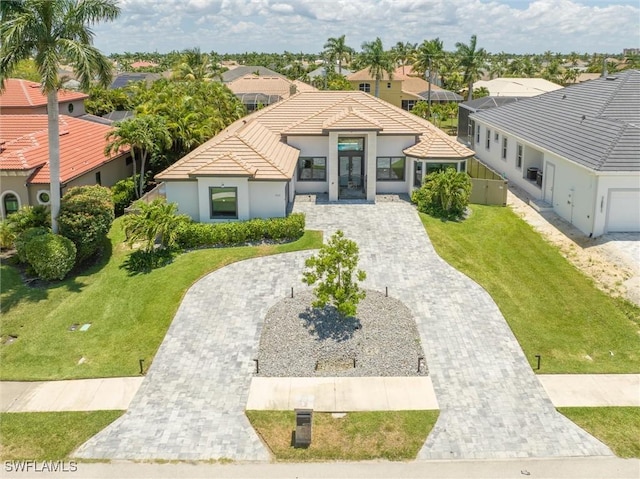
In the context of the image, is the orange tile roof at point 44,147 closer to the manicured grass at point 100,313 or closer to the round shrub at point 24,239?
the round shrub at point 24,239

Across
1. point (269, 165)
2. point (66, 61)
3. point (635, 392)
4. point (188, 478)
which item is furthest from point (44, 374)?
point (635, 392)

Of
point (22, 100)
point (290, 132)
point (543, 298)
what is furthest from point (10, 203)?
point (543, 298)

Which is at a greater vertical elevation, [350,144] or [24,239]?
[350,144]

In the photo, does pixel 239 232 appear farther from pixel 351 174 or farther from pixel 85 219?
pixel 351 174

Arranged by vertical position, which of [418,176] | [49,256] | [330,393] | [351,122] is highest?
[351,122]

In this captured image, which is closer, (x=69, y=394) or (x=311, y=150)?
(x=69, y=394)

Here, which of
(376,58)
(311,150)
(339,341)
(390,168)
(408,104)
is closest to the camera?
(339,341)
